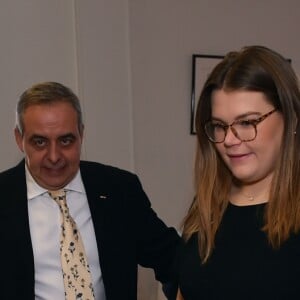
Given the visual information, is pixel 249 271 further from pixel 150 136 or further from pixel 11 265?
pixel 150 136

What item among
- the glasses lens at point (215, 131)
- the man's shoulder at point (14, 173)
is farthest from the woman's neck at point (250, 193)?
the man's shoulder at point (14, 173)

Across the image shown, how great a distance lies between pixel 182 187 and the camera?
2.76 metres

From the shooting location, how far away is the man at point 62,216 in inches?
64.2

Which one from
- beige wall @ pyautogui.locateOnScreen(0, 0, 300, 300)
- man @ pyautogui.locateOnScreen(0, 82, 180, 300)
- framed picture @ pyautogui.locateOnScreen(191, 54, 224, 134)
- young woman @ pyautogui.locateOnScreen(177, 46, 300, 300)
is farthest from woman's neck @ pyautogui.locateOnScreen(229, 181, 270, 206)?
framed picture @ pyautogui.locateOnScreen(191, 54, 224, 134)

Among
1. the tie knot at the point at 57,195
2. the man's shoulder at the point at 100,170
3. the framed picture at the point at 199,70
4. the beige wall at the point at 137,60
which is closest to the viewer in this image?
the tie knot at the point at 57,195

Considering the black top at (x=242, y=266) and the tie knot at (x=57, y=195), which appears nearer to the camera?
the black top at (x=242, y=266)

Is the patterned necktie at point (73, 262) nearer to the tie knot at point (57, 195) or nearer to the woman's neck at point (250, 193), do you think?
the tie knot at point (57, 195)

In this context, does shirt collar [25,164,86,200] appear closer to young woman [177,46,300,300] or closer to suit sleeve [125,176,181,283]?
suit sleeve [125,176,181,283]

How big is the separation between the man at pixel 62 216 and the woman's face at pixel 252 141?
2.03ft

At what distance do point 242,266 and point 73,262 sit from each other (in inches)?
25.6

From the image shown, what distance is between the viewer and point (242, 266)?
1.24 metres

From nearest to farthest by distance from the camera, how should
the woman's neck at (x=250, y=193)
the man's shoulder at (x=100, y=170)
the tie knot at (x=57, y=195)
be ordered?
the woman's neck at (x=250, y=193) → the tie knot at (x=57, y=195) → the man's shoulder at (x=100, y=170)

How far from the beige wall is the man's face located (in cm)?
71

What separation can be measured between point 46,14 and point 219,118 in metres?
1.44
